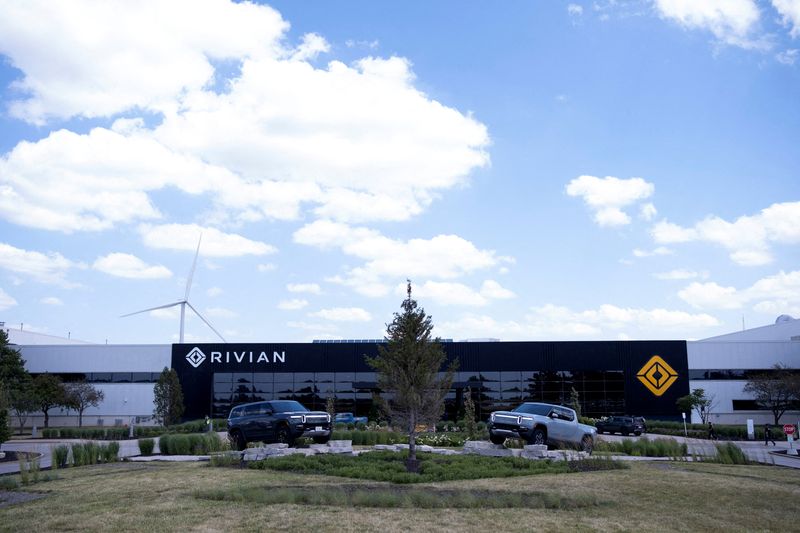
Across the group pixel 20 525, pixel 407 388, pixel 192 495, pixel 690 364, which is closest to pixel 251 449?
pixel 407 388

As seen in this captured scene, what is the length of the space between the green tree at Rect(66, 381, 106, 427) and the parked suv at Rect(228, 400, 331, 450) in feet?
114

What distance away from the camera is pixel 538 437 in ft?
74.3

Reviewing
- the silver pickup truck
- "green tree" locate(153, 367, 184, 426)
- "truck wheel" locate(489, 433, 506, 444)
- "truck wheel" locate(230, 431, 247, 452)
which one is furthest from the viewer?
"green tree" locate(153, 367, 184, 426)

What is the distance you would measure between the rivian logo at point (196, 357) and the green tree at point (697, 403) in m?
36.2

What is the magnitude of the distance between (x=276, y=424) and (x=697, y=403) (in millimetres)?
35901

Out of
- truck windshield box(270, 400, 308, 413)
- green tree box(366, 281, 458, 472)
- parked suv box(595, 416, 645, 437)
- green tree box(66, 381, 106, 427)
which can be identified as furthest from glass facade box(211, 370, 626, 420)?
green tree box(366, 281, 458, 472)

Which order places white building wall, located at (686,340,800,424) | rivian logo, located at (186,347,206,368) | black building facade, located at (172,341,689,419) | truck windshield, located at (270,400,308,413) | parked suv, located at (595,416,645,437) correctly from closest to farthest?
truck windshield, located at (270,400,308,413) → parked suv, located at (595,416,645,437) → black building facade, located at (172,341,689,419) → white building wall, located at (686,340,800,424) → rivian logo, located at (186,347,206,368)

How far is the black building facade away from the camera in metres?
53.6

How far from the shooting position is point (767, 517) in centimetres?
1170

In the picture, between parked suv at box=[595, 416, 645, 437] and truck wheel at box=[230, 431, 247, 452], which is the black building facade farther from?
truck wheel at box=[230, 431, 247, 452]

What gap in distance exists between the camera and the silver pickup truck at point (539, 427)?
22594 mm

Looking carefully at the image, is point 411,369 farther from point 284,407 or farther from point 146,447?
point 146,447

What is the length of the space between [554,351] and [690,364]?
1086cm

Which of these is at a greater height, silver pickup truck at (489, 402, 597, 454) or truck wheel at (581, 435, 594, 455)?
silver pickup truck at (489, 402, 597, 454)
